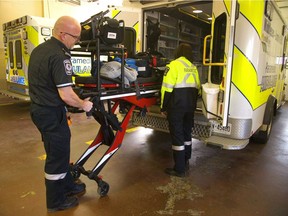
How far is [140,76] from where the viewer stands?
11.2 ft

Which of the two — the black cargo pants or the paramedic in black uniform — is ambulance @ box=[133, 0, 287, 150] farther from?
the black cargo pants

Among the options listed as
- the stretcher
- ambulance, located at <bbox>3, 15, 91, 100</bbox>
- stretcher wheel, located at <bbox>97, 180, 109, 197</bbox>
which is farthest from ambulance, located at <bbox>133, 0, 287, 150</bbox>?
ambulance, located at <bbox>3, 15, 91, 100</bbox>

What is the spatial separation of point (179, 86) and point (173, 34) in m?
4.99

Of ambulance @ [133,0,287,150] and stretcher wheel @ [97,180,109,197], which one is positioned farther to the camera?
ambulance @ [133,0,287,150]

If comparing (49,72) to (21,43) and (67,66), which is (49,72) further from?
(21,43)

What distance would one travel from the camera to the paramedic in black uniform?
2250mm

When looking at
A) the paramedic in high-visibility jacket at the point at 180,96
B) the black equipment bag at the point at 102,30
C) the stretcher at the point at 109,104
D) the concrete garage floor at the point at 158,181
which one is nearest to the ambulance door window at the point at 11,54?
the concrete garage floor at the point at 158,181

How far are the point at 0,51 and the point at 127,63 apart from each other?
820 centimetres

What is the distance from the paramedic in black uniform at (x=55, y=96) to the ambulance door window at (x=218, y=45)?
1.99 metres

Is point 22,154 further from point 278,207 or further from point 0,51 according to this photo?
point 0,51

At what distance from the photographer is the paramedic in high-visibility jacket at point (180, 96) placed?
316 cm

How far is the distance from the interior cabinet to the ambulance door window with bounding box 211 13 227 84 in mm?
2026

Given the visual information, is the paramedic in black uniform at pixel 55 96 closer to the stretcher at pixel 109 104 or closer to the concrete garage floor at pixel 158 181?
the stretcher at pixel 109 104

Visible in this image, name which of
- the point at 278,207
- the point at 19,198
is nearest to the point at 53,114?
the point at 19,198
